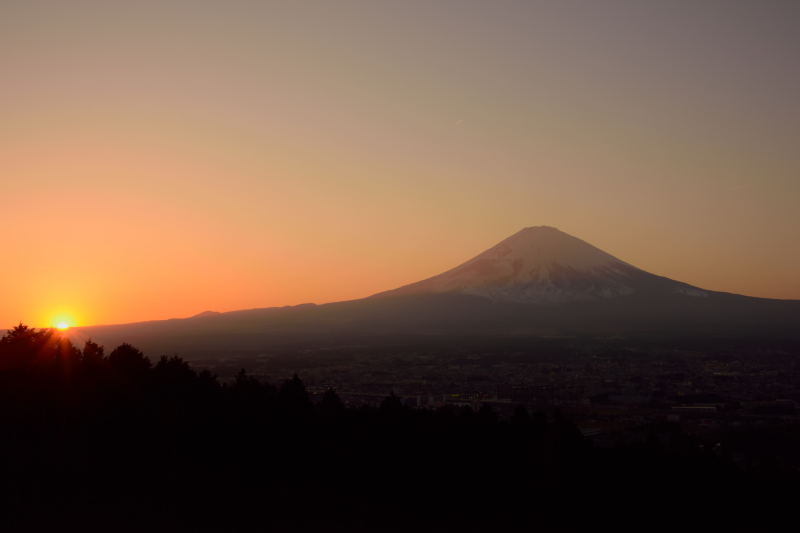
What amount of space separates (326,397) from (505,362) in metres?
74.5

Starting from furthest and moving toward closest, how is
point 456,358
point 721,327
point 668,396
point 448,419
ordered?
point 721,327 → point 456,358 → point 668,396 → point 448,419

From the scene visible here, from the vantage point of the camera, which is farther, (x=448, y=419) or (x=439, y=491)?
(x=448, y=419)

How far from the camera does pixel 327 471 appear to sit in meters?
27.3

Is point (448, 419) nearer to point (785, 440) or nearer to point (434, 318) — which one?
point (785, 440)

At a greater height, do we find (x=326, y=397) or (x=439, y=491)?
(x=326, y=397)

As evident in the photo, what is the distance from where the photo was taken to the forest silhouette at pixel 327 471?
22297 mm

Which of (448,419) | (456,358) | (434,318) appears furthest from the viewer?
(434,318)

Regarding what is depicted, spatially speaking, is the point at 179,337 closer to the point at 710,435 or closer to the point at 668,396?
the point at 668,396

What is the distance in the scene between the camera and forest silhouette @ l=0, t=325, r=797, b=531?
2230cm

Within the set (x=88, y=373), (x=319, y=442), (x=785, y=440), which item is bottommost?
(x=785, y=440)

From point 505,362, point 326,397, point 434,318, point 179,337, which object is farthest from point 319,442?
point 434,318

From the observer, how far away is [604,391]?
70.6 meters

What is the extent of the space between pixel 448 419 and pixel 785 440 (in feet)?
88.9

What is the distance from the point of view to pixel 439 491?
25.6 meters
